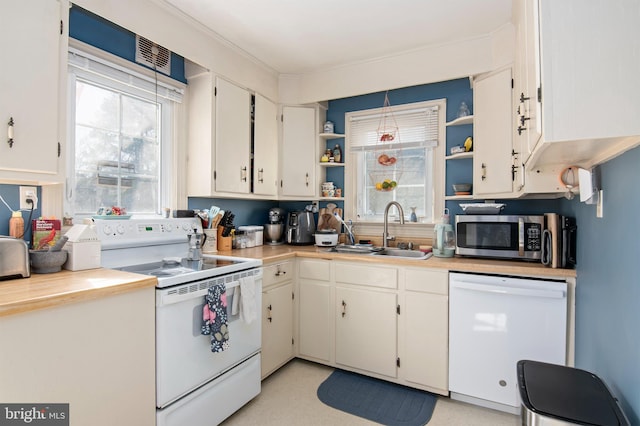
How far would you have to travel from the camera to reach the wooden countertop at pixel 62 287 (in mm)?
1116

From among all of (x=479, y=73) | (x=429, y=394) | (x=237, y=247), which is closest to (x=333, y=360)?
(x=429, y=394)

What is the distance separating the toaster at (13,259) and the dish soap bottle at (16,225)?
0.76 feet

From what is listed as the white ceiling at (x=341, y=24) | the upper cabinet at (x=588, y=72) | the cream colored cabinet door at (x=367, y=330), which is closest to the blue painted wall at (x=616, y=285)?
the upper cabinet at (x=588, y=72)

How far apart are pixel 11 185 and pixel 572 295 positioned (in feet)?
10.0

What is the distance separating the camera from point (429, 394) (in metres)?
2.27

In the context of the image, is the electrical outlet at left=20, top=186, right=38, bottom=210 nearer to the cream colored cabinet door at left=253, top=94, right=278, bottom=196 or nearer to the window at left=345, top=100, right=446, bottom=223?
the cream colored cabinet door at left=253, top=94, right=278, bottom=196

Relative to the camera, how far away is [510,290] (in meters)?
1.95

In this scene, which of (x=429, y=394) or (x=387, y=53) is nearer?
Result: (x=429, y=394)

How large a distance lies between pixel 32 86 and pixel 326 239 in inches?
84.5

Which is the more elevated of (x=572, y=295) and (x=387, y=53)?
(x=387, y=53)

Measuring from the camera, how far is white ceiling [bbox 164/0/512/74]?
2.09m

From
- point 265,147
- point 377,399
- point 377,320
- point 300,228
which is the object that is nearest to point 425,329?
point 377,320

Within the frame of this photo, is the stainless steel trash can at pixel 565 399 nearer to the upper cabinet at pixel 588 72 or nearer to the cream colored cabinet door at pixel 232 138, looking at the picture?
the upper cabinet at pixel 588 72

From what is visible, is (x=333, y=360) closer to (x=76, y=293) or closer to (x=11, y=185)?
(x=76, y=293)
